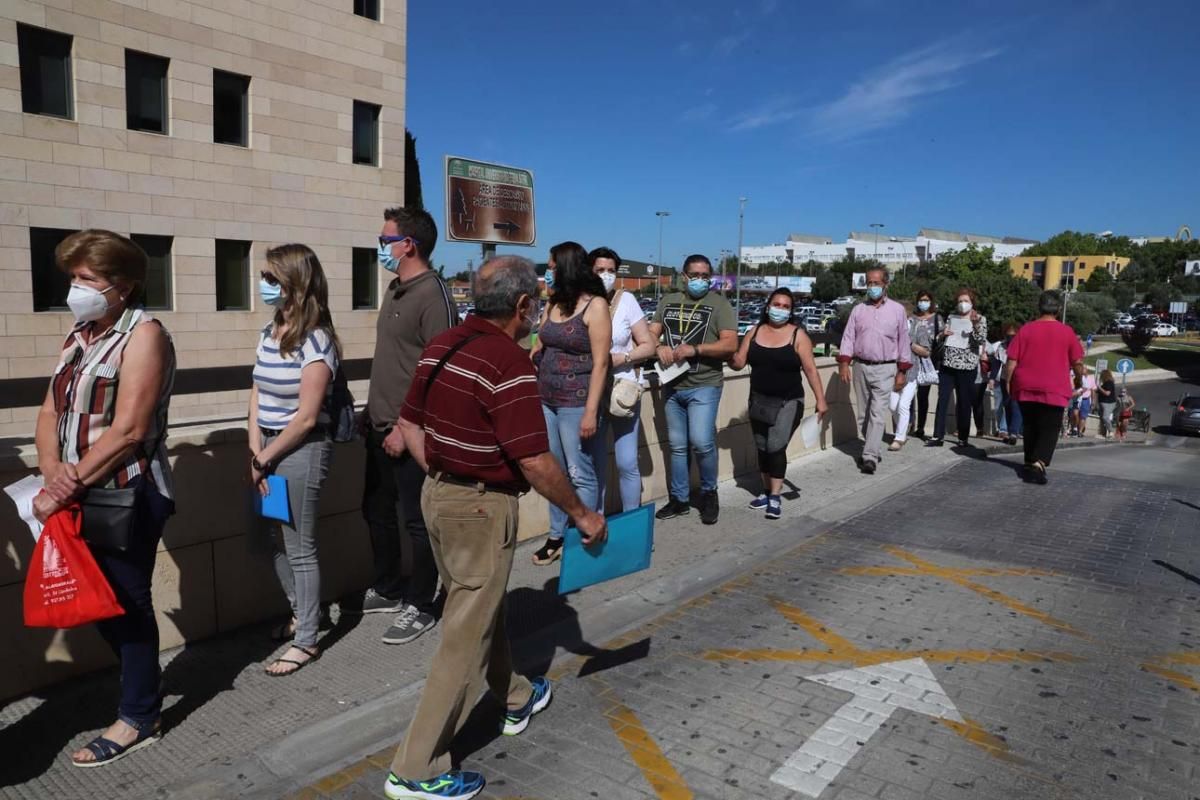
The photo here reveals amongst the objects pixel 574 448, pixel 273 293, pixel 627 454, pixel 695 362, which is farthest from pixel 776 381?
pixel 273 293

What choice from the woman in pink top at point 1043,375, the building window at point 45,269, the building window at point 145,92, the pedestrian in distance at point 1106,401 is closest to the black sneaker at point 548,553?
the woman in pink top at point 1043,375

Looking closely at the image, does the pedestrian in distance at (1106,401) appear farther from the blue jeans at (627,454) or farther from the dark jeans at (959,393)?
the blue jeans at (627,454)

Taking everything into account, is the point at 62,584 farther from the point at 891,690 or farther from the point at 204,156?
the point at 204,156

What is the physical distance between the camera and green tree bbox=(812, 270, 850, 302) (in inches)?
4540

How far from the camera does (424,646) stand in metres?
4.24

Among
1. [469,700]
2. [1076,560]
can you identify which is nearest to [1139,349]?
[1076,560]

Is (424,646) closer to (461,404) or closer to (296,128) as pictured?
(461,404)

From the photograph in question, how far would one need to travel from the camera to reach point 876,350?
8562 mm

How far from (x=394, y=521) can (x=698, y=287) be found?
3039mm

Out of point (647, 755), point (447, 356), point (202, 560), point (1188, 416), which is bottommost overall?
point (1188, 416)

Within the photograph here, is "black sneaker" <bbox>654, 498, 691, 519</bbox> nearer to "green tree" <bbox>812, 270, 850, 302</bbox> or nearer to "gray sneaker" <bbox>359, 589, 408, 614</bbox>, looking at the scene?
"gray sneaker" <bbox>359, 589, 408, 614</bbox>

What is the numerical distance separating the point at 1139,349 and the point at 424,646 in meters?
83.6

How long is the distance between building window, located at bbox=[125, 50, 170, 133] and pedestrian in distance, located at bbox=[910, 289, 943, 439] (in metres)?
17.4

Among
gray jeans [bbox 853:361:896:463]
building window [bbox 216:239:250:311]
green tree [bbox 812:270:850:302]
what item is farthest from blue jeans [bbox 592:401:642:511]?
green tree [bbox 812:270:850:302]
